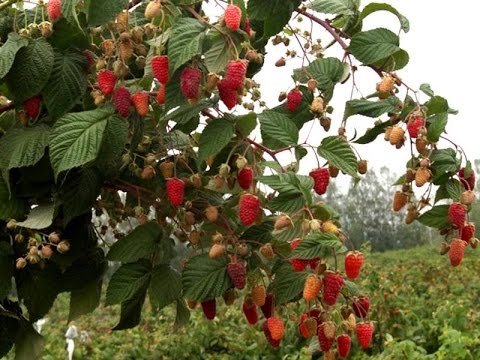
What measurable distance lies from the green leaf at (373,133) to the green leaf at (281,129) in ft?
0.53

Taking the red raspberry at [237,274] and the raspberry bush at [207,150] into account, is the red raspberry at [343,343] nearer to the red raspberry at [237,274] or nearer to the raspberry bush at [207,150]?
the raspberry bush at [207,150]

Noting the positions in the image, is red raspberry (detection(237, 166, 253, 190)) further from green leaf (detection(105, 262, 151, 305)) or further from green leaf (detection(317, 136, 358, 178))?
green leaf (detection(105, 262, 151, 305))

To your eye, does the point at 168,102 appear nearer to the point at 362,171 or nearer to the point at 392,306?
the point at 362,171

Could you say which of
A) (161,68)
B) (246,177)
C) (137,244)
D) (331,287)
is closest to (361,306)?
(331,287)

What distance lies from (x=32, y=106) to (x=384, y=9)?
1.89 ft

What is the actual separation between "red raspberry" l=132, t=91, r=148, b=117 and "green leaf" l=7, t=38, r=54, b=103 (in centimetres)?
16

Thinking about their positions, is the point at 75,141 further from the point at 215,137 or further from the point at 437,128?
the point at 437,128

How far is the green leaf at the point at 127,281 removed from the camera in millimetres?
1238

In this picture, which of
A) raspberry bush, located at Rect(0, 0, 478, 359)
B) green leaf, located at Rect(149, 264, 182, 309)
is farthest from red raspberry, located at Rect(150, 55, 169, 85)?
green leaf, located at Rect(149, 264, 182, 309)

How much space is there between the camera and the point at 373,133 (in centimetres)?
120

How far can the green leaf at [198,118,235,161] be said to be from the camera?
1124 mm

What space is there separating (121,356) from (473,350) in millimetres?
2183

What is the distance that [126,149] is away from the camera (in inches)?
51.5

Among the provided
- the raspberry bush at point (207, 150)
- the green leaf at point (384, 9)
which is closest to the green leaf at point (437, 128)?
the raspberry bush at point (207, 150)
